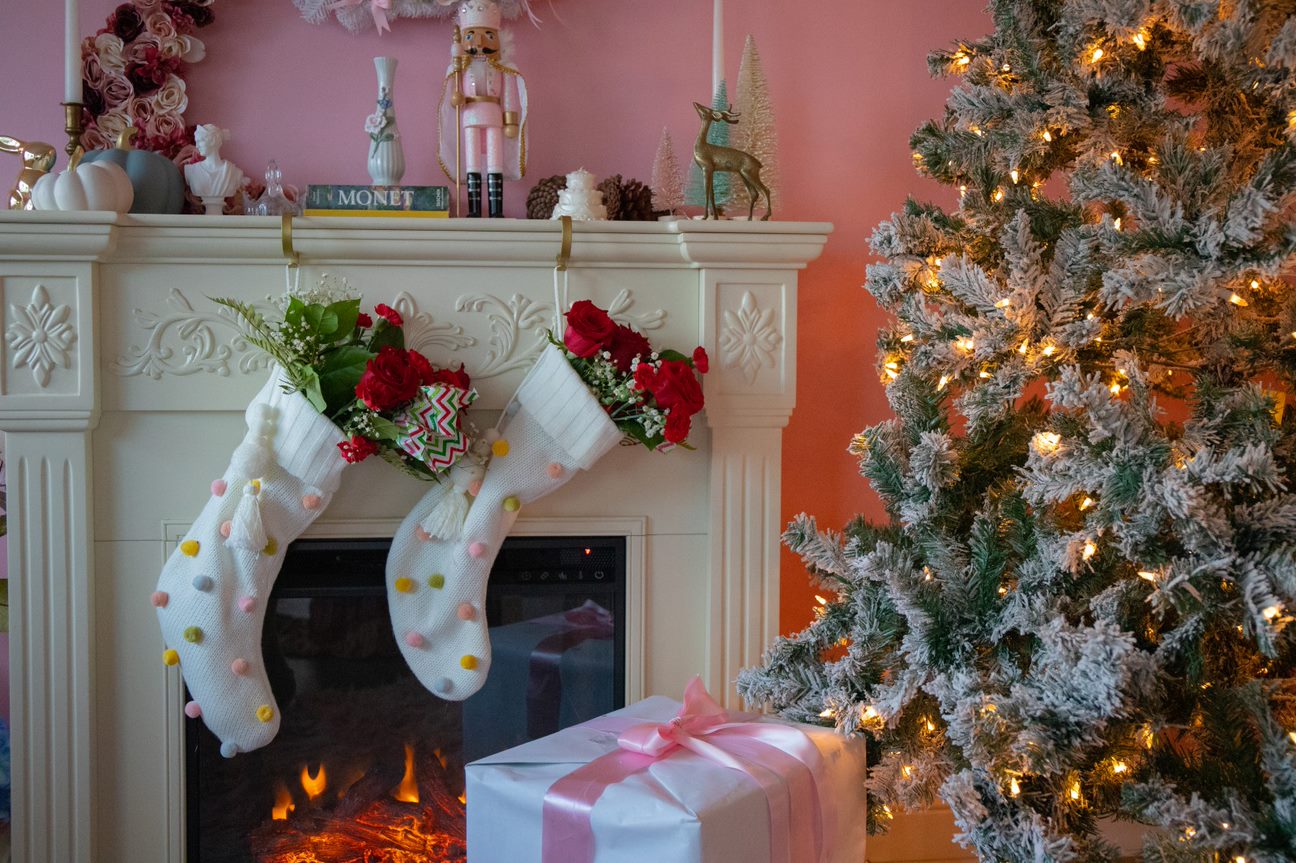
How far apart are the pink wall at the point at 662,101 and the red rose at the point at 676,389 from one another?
0.55 metres

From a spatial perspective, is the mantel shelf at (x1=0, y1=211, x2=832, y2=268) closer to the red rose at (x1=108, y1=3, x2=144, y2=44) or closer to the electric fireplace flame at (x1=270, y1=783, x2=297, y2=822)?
the red rose at (x1=108, y1=3, x2=144, y2=44)

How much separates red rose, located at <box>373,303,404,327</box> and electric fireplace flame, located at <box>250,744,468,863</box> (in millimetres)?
747

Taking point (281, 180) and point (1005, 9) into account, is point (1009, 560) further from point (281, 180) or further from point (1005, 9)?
point (281, 180)

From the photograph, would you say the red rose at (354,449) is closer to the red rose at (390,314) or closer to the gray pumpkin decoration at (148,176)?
the red rose at (390,314)

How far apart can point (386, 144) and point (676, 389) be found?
0.66m

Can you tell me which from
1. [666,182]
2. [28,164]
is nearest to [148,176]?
[28,164]

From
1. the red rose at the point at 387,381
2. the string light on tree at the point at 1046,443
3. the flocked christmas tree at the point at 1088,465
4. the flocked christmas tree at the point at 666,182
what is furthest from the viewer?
the flocked christmas tree at the point at 666,182

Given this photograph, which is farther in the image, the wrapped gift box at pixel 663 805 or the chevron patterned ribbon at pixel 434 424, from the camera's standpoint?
the chevron patterned ribbon at pixel 434 424

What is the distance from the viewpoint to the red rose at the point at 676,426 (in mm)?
1685

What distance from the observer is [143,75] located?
1930 mm

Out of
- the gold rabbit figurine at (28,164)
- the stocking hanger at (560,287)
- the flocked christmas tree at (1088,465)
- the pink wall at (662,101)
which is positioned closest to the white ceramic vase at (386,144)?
the pink wall at (662,101)

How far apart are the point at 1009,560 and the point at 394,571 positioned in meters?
0.97

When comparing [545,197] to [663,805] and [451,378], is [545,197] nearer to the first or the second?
[451,378]

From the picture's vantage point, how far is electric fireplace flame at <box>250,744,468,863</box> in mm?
1878
